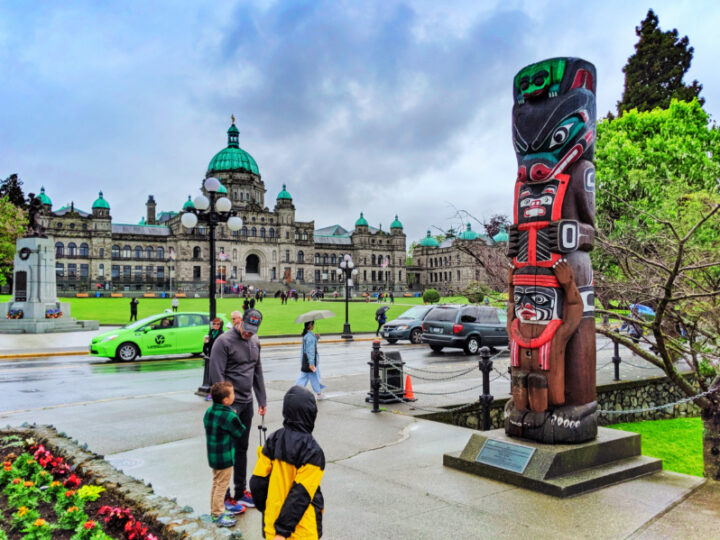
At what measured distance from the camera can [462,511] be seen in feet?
16.8

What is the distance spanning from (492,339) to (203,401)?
1266 cm

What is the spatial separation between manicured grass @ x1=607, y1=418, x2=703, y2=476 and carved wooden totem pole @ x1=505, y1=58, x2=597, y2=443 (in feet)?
14.7

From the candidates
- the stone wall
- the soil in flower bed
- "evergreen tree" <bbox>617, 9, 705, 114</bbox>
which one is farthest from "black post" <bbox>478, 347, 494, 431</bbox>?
"evergreen tree" <bbox>617, 9, 705, 114</bbox>

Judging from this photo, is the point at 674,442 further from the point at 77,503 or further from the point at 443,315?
the point at 77,503

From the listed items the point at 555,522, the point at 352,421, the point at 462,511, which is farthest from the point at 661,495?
the point at 352,421

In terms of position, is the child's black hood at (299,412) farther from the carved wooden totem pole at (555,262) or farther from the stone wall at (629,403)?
the stone wall at (629,403)

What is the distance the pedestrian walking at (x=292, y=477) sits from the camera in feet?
10.2

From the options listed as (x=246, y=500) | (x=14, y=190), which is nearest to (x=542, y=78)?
(x=246, y=500)

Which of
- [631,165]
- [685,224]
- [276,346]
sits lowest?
[276,346]

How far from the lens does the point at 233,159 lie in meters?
98.9

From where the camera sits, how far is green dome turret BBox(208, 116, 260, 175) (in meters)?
98.4

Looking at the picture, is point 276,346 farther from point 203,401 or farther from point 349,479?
point 349,479

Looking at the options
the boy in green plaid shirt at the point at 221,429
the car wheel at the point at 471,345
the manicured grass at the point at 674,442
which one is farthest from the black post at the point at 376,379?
the car wheel at the point at 471,345

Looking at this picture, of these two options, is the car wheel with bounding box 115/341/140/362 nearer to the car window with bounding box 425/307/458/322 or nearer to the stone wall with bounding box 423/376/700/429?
the car window with bounding box 425/307/458/322
